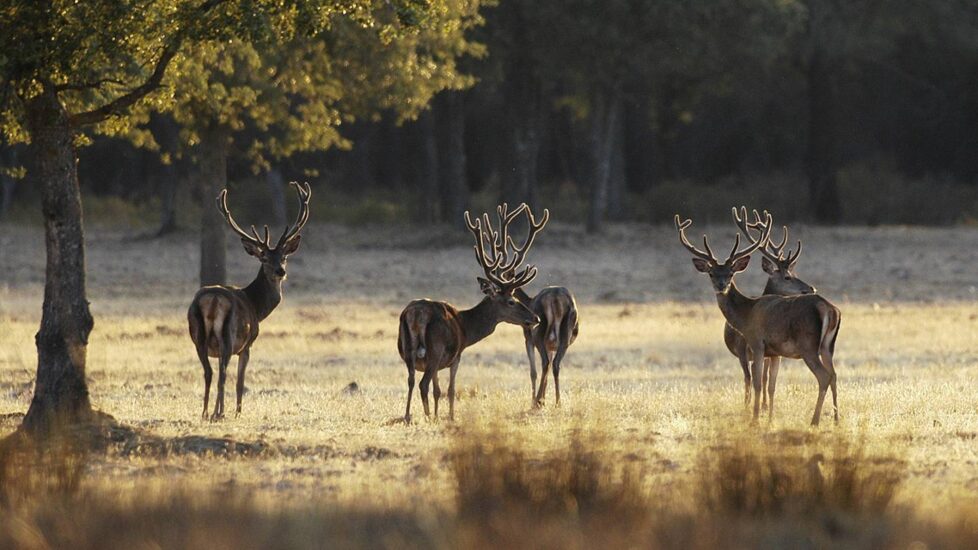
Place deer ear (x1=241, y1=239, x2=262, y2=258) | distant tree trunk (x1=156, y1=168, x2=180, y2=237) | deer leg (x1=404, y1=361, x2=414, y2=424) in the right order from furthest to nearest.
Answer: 1. distant tree trunk (x1=156, y1=168, x2=180, y2=237)
2. deer ear (x1=241, y1=239, x2=262, y2=258)
3. deer leg (x1=404, y1=361, x2=414, y2=424)

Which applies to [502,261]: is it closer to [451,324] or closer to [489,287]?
[489,287]

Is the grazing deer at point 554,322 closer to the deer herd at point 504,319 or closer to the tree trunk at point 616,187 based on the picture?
the deer herd at point 504,319

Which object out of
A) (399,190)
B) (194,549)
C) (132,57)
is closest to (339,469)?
(194,549)

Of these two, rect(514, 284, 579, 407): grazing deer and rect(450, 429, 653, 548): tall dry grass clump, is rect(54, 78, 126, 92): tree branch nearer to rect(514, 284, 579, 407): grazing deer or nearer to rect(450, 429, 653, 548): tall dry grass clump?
rect(514, 284, 579, 407): grazing deer

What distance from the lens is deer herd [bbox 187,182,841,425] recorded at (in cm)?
1367

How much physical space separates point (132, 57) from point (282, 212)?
30.6 m

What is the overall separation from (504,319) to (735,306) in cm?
208

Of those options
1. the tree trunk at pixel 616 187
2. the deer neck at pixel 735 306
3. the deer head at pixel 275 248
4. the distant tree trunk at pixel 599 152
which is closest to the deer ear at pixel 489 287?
the deer head at pixel 275 248

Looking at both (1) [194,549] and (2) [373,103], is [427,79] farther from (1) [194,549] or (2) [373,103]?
(1) [194,549]

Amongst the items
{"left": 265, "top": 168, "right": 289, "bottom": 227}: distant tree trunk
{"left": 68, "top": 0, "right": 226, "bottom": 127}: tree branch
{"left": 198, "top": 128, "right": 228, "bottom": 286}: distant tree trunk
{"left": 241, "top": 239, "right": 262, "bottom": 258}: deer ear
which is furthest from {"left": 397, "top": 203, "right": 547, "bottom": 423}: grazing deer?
{"left": 265, "top": 168, "right": 289, "bottom": 227}: distant tree trunk

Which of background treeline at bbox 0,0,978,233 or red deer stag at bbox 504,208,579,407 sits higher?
background treeline at bbox 0,0,978,233

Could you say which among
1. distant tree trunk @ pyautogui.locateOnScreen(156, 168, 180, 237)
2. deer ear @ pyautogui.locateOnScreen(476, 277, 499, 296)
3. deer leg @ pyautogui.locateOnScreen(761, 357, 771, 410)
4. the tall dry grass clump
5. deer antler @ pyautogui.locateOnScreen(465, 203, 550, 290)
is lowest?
the tall dry grass clump

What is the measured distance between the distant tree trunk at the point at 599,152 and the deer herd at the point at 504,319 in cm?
2731

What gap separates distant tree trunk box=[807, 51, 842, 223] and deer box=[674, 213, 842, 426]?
34.6 m
